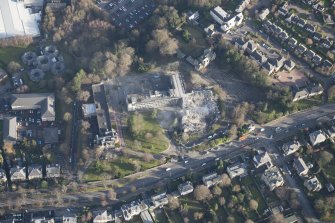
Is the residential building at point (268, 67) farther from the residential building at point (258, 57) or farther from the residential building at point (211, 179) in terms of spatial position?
the residential building at point (211, 179)

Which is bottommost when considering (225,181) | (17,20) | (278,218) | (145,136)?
(278,218)

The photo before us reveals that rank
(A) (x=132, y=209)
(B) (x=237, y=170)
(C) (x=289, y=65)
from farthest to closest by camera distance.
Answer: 1. (C) (x=289, y=65)
2. (B) (x=237, y=170)
3. (A) (x=132, y=209)

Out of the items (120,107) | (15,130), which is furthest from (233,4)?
(15,130)

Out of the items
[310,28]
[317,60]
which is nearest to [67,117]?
[317,60]

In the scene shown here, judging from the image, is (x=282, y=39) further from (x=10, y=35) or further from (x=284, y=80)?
(x=10, y=35)

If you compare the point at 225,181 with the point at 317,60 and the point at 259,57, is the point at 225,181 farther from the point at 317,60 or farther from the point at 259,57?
the point at 317,60

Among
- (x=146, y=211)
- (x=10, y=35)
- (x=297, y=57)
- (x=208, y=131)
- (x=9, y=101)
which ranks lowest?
(x=146, y=211)
